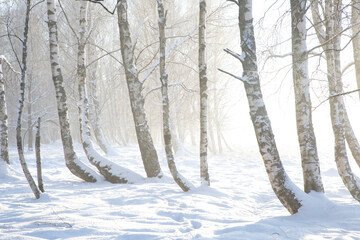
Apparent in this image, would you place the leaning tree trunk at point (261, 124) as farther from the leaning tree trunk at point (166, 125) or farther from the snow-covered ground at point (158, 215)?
the leaning tree trunk at point (166, 125)

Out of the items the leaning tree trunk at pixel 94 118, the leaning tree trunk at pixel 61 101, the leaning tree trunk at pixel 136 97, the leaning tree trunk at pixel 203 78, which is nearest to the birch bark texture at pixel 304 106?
the leaning tree trunk at pixel 203 78

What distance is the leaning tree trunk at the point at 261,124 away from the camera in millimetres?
3787

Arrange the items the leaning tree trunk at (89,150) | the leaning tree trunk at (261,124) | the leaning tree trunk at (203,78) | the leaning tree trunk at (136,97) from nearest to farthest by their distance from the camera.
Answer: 1. the leaning tree trunk at (261,124)
2. the leaning tree trunk at (203,78)
3. the leaning tree trunk at (136,97)
4. the leaning tree trunk at (89,150)

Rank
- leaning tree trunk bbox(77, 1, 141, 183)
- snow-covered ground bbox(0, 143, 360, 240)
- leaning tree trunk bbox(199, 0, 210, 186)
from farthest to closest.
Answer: leaning tree trunk bbox(77, 1, 141, 183)
leaning tree trunk bbox(199, 0, 210, 186)
snow-covered ground bbox(0, 143, 360, 240)

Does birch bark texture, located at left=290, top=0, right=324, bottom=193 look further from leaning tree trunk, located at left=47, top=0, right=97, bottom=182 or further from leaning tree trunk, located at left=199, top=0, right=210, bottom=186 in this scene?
leaning tree trunk, located at left=47, top=0, right=97, bottom=182

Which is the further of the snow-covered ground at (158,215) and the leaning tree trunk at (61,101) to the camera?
the leaning tree trunk at (61,101)

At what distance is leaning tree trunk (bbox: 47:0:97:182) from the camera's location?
6.14 meters

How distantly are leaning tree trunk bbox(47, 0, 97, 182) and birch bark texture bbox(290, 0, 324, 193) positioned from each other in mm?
4854

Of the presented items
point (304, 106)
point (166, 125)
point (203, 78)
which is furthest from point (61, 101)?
point (304, 106)

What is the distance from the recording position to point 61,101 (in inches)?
245

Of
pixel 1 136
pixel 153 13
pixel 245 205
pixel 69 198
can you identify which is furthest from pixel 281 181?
pixel 153 13

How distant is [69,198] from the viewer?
179 inches

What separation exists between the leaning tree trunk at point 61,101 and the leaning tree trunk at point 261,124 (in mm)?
4358

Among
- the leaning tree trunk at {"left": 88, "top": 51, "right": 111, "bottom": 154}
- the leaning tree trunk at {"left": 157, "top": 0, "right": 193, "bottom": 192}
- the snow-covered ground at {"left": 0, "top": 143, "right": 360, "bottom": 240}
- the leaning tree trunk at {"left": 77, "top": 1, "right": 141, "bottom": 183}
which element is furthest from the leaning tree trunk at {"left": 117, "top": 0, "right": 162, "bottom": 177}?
the leaning tree trunk at {"left": 88, "top": 51, "right": 111, "bottom": 154}
